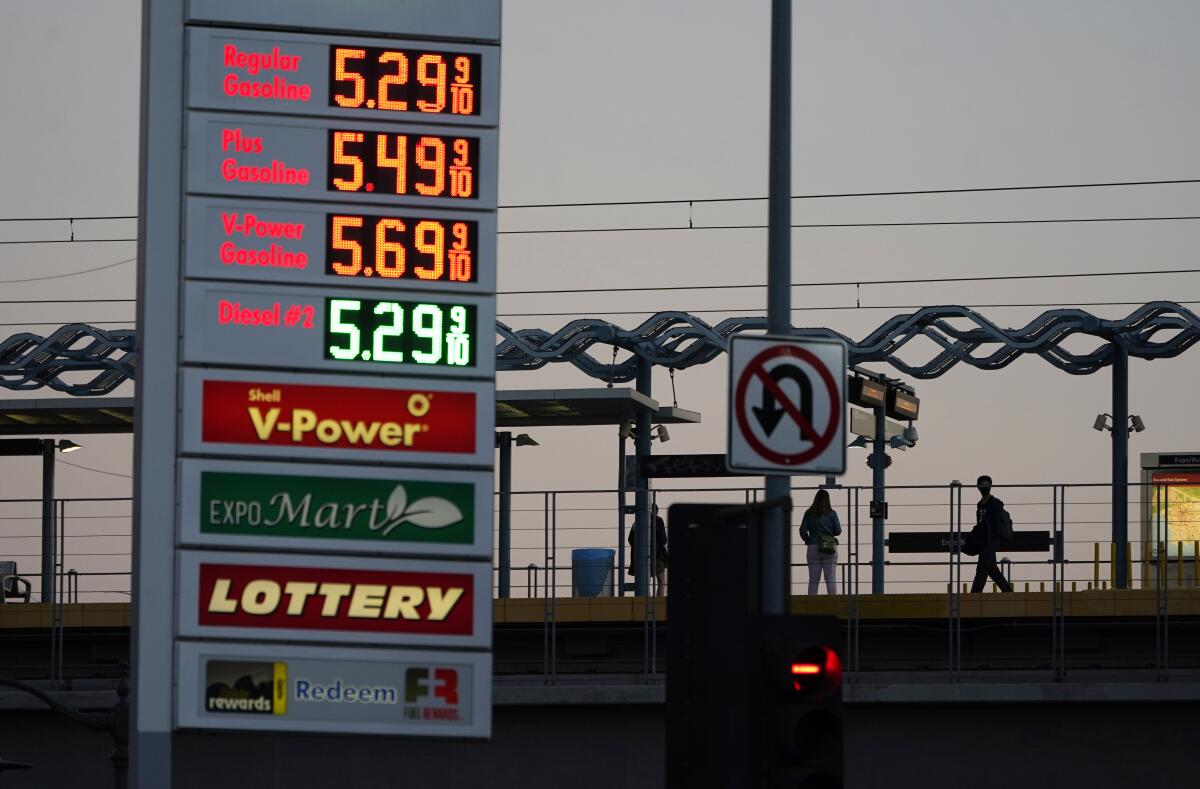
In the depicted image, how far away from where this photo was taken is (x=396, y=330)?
13367 millimetres

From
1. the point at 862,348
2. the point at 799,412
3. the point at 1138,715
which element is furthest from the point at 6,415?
the point at 799,412

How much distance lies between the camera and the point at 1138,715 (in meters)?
20.6

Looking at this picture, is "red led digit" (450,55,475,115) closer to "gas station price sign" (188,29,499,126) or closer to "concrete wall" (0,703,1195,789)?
"gas station price sign" (188,29,499,126)

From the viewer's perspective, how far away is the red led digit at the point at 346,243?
43.5 feet

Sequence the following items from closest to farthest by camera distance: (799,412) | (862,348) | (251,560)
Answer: (799,412) < (251,560) < (862,348)

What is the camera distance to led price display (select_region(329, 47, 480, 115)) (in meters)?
13.4

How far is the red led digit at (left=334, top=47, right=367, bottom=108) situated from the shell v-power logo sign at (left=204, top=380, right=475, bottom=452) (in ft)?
6.13

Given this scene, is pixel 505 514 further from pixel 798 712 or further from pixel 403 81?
pixel 798 712

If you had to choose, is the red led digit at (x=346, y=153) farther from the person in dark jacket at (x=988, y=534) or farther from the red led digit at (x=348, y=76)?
the person in dark jacket at (x=988, y=534)

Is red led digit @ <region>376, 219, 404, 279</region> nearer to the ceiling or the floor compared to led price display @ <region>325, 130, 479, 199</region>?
nearer to the floor

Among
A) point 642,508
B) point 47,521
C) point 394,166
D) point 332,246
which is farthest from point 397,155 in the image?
point 47,521

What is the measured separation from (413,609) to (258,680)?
108cm

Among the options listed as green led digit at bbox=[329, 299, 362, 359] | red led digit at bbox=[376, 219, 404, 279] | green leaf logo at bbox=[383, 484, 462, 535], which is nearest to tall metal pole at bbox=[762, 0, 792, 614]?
green leaf logo at bbox=[383, 484, 462, 535]

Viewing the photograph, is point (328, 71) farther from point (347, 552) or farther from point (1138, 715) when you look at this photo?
point (1138, 715)
